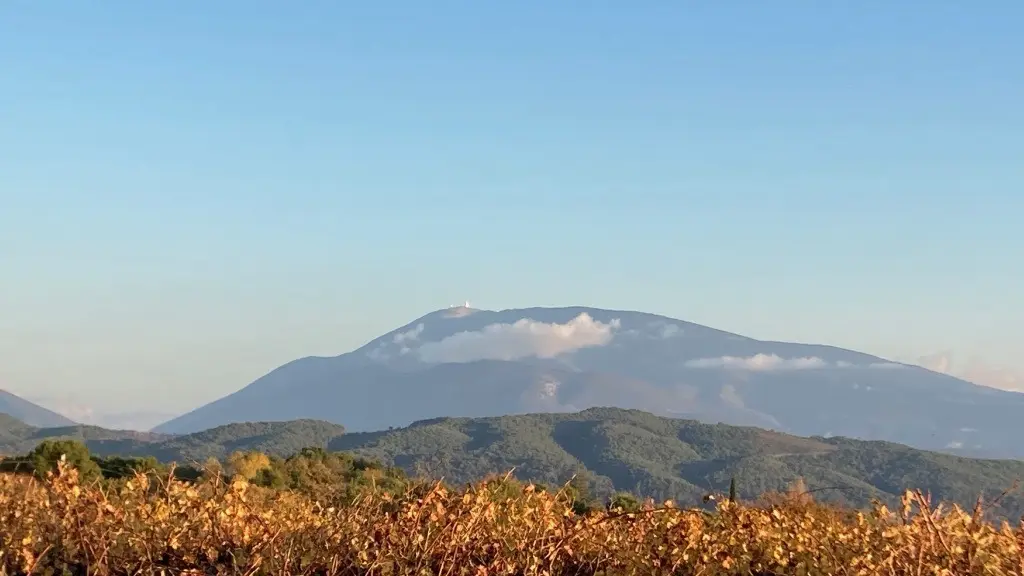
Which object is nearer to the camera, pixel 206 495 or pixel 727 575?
pixel 727 575

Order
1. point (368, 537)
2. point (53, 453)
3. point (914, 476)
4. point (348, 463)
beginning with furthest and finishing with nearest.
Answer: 1. point (914, 476)
2. point (348, 463)
3. point (53, 453)
4. point (368, 537)

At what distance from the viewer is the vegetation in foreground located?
7.93m

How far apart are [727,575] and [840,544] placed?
87 cm

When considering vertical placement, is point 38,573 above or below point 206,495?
below

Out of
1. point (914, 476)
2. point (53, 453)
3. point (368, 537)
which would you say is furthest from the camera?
point (914, 476)

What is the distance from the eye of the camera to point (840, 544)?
818 cm

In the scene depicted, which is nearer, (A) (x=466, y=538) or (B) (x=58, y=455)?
(A) (x=466, y=538)

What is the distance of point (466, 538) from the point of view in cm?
818

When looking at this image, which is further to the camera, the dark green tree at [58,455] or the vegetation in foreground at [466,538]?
the dark green tree at [58,455]

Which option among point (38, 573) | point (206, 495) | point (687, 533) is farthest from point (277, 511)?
point (687, 533)

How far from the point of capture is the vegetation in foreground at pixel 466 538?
793 centimetres

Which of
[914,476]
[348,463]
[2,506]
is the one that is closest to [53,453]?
[348,463]

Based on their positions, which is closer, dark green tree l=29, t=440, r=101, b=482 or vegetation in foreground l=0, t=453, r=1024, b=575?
vegetation in foreground l=0, t=453, r=1024, b=575

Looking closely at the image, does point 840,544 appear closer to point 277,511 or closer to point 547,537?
point 547,537
